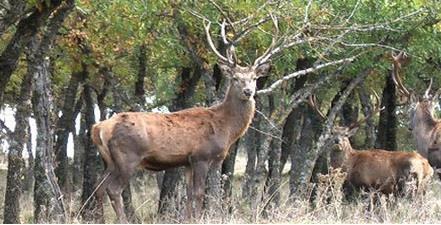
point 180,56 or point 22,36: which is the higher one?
point 180,56

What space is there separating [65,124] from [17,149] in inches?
326

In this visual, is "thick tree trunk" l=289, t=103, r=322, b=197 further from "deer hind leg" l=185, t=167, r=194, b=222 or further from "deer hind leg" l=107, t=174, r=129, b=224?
"deer hind leg" l=107, t=174, r=129, b=224

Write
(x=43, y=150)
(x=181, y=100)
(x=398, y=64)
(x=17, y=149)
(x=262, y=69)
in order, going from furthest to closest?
1. (x=181, y=100)
2. (x=398, y=64)
3. (x=17, y=149)
4. (x=262, y=69)
5. (x=43, y=150)

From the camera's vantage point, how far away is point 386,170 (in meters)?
19.3

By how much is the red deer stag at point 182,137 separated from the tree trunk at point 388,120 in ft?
30.3

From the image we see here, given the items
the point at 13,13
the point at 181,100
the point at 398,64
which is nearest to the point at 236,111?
the point at 13,13

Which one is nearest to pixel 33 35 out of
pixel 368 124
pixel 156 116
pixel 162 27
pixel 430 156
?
pixel 156 116

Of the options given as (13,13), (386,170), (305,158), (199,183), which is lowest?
(199,183)

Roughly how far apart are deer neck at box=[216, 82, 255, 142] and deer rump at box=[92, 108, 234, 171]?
248mm

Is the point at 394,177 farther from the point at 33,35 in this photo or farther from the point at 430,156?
the point at 33,35

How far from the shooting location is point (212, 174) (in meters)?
15.5

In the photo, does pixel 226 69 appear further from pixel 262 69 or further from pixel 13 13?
pixel 13 13

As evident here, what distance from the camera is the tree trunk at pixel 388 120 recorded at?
76.1ft

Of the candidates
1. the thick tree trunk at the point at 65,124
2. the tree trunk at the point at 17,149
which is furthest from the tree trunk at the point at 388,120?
the tree trunk at the point at 17,149
